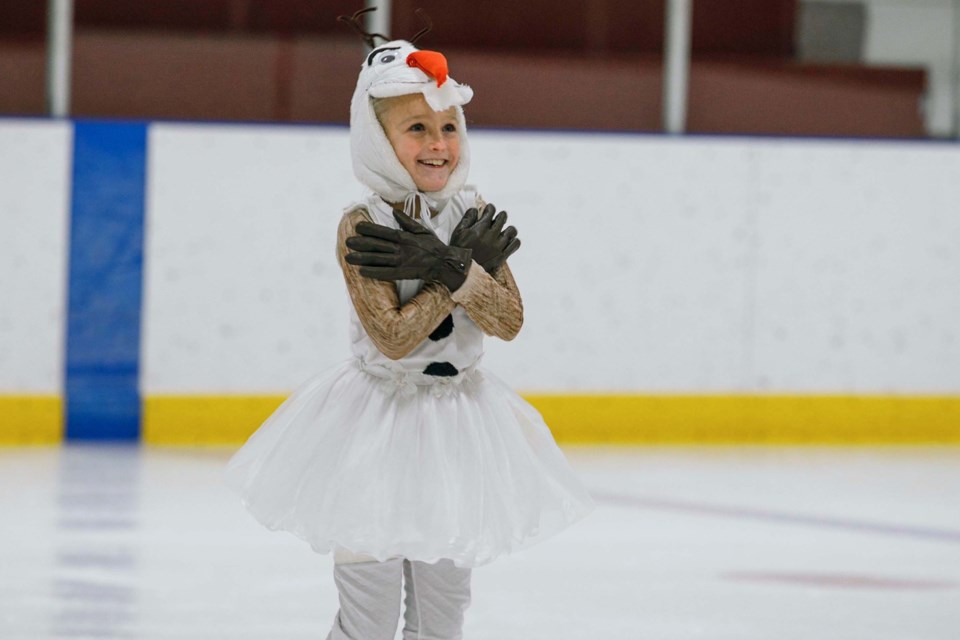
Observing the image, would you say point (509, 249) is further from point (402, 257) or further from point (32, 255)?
point (32, 255)

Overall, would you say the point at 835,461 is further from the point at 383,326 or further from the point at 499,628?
the point at 383,326

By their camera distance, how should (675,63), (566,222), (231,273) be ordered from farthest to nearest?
1. (675,63)
2. (566,222)
3. (231,273)

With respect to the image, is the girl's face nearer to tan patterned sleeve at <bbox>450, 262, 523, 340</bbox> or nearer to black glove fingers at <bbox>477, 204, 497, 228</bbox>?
black glove fingers at <bbox>477, 204, 497, 228</bbox>

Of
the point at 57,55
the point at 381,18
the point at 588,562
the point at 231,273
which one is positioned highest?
the point at 381,18

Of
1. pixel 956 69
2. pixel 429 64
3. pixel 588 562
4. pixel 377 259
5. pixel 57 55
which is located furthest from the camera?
pixel 956 69

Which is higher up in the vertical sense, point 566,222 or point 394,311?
point 566,222

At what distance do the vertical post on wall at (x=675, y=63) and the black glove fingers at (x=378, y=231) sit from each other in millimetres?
5994

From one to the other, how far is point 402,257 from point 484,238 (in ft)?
0.54

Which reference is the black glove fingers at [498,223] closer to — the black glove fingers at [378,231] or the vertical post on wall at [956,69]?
the black glove fingers at [378,231]

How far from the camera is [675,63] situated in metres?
8.27

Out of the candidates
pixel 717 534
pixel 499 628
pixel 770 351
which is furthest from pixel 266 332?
pixel 499 628

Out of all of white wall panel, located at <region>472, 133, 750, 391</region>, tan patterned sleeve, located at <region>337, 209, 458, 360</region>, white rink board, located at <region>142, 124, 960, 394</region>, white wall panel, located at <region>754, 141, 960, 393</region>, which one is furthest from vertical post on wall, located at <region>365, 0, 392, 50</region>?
tan patterned sleeve, located at <region>337, 209, 458, 360</region>

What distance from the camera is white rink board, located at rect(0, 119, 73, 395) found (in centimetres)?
727

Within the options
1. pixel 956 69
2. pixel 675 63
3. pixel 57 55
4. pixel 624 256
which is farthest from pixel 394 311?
pixel 956 69
